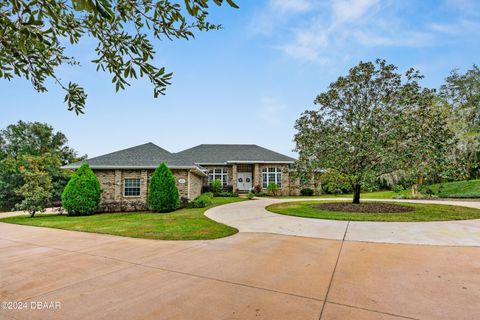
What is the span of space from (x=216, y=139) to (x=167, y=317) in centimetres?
3185

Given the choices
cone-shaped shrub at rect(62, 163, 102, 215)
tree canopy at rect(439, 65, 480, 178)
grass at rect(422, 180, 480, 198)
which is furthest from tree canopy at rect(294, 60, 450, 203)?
cone-shaped shrub at rect(62, 163, 102, 215)

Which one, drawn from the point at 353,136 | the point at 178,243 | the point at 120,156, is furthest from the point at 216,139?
the point at 178,243

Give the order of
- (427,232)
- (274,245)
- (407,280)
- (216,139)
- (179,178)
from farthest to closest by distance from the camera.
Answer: (216,139) → (179,178) → (427,232) → (274,245) → (407,280)

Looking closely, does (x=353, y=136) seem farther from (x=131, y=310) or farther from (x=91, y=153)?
(x=91, y=153)

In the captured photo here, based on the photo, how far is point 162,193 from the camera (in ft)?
Result: 40.2

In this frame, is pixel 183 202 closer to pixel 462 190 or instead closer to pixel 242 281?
pixel 242 281

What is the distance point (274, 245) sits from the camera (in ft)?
17.6

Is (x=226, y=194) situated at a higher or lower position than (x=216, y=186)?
lower

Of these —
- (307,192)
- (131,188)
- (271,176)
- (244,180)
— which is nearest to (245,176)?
(244,180)

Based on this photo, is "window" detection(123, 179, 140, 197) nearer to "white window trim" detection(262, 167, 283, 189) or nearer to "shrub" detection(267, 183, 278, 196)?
"shrub" detection(267, 183, 278, 196)

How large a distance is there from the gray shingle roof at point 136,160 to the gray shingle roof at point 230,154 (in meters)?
7.04

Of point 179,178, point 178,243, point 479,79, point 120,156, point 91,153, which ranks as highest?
point 479,79

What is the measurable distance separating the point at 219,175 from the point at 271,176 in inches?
209

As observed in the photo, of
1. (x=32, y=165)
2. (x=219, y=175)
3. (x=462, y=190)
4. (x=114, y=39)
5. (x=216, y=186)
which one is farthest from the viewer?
(x=219, y=175)
